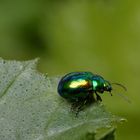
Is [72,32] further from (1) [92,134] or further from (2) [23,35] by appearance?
(1) [92,134]

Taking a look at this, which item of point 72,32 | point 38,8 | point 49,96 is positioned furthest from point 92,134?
point 38,8

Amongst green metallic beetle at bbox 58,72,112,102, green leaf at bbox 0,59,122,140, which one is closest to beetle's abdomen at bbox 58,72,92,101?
green metallic beetle at bbox 58,72,112,102

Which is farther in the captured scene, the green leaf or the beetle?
the beetle

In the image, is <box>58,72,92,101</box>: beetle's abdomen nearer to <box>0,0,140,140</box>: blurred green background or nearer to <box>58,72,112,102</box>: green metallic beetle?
<box>58,72,112,102</box>: green metallic beetle

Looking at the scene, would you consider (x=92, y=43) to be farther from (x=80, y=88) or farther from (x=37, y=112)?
(x=37, y=112)

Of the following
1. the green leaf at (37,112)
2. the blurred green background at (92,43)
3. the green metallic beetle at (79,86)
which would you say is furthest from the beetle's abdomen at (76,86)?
the blurred green background at (92,43)

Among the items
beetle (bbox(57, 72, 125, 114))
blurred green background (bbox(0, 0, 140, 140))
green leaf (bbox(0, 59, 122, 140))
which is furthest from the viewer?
blurred green background (bbox(0, 0, 140, 140))
